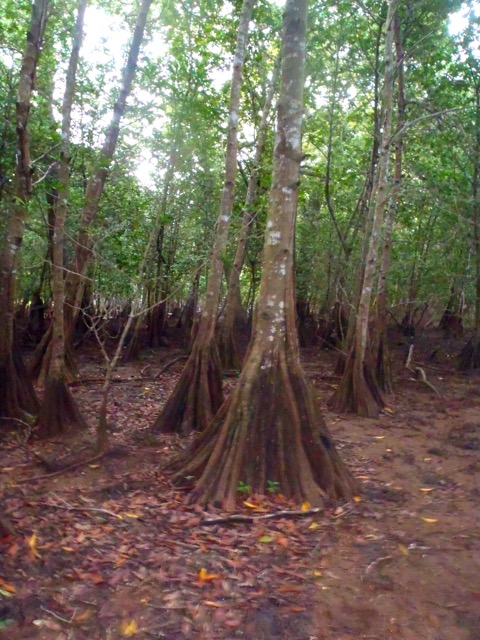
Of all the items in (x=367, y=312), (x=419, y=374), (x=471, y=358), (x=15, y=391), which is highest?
(x=367, y=312)

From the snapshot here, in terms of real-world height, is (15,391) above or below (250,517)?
above

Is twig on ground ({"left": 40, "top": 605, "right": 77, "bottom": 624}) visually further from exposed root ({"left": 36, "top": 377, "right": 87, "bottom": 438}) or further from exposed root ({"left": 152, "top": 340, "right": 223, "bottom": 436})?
exposed root ({"left": 152, "top": 340, "right": 223, "bottom": 436})

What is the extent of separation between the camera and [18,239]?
25.1 feet

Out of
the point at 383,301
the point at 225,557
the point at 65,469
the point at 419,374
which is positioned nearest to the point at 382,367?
the point at 383,301

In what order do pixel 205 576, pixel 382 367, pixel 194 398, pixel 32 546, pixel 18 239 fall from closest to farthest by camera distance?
pixel 205 576 → pixel 32 546 → pixel 18 239 → pixel 194 398 → pixel 382 367

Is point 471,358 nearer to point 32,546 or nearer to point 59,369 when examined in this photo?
point 59,369

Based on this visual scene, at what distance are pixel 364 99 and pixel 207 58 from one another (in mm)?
5421

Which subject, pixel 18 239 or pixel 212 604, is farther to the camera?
pixel 18 239

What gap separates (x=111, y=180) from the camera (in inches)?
477

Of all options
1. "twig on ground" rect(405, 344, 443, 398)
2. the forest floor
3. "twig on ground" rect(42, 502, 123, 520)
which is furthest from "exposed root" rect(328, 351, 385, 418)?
"twig on ground" rect(42, 502, 123, 520)

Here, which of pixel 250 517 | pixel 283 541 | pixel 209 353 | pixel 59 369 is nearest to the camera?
pixel 283 541

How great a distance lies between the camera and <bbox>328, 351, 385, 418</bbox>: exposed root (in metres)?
10.9

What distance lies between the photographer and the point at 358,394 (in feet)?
36.2

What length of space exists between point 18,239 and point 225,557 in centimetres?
489
